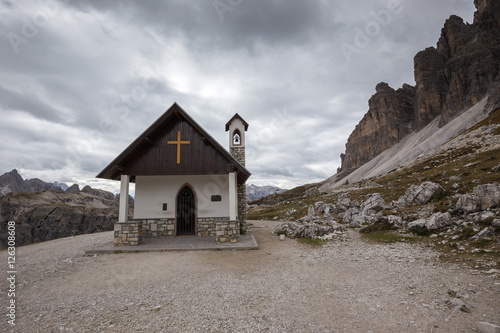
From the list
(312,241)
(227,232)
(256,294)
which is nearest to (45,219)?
(227,232)

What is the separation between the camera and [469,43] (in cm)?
9562

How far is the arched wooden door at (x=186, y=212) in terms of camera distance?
1470 cm

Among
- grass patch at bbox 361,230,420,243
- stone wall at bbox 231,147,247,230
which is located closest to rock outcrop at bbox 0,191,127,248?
stone wall at bbox 231,147,247,230

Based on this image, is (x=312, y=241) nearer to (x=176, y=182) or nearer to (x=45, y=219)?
(x=176, y=182)

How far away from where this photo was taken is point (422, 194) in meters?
17.7

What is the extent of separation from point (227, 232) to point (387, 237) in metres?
8.17

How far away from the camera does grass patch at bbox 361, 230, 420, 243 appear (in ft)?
37.6

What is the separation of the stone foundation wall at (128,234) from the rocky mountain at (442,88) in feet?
279

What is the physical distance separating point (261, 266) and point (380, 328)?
4.86 metres

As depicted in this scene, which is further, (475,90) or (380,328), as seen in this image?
(475,90)

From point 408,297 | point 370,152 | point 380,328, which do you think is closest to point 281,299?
point 380,328

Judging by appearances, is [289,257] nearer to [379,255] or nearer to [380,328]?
[379,255]

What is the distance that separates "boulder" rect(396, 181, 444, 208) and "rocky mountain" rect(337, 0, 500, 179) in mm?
66653

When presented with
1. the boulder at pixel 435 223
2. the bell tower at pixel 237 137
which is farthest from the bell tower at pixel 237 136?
the boulder at pixel 435 223
